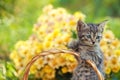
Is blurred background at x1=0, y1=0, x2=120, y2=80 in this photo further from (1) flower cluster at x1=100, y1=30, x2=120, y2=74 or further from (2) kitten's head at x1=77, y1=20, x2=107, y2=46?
(2) kitten's head at x1=77, y1=20, x2=107, y2=46

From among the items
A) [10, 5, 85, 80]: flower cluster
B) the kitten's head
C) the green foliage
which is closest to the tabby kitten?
the kitten's head

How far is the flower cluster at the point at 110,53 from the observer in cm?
487

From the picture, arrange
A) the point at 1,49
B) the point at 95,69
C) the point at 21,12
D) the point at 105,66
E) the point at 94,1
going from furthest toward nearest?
the point at 94,1
the point at 21,12
the point at 1,49
the point at 105,66
the point at 95,69

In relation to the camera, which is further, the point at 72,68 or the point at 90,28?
the point at 72,68

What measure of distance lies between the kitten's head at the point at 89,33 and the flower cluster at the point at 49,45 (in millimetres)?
603

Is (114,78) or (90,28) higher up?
(90,28)

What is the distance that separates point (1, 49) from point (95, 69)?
2.51 metres

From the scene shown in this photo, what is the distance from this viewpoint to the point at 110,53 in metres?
4.93

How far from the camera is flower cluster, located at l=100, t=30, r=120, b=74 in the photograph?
4.87 metres

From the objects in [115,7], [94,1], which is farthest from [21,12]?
[115,7]

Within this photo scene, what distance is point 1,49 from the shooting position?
6371mm

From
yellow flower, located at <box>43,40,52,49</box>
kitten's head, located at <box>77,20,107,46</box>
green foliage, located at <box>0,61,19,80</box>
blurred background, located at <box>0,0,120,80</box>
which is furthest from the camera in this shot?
blurred background, located at <box>0,0,120,80</box>

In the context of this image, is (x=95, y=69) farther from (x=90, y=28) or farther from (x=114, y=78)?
(x=114, y=78)

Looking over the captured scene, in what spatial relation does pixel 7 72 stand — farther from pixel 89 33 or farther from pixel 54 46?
pixel 89 33
